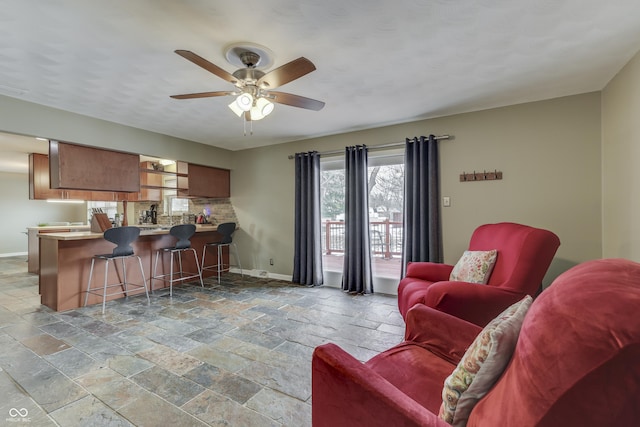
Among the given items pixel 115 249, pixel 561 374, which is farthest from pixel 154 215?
pixel 561 374

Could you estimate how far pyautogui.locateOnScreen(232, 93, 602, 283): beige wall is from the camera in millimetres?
2928

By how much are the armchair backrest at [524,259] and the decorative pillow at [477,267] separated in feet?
0.15

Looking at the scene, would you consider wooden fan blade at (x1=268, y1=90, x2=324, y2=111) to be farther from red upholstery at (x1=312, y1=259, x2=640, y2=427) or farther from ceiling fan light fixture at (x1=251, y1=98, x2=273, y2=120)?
red upholstery at (x1=312, y1=259, x2=640, y2=427)

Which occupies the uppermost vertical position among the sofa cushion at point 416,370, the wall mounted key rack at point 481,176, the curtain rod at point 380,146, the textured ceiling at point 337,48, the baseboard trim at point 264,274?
the textured ceiling at point 337,48

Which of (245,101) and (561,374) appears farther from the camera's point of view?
(245,101)

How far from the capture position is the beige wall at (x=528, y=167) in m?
2.93

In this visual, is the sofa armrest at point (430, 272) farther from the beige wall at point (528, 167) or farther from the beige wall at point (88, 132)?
the beige wall at point (88, 132)

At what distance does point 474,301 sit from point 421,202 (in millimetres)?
1799

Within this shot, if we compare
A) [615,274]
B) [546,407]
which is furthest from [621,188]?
[546,407]

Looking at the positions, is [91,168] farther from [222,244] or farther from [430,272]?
[430,272]

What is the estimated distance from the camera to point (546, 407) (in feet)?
1.93

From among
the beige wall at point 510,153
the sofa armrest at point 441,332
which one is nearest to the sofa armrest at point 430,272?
the beige wall at point 510,153

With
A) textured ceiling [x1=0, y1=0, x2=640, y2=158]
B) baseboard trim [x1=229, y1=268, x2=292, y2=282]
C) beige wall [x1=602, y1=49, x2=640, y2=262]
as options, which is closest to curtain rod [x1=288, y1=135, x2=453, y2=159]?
textured ceiling [x1=0, y1=0, x2=640, y2=158]

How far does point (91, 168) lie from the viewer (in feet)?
12.3
